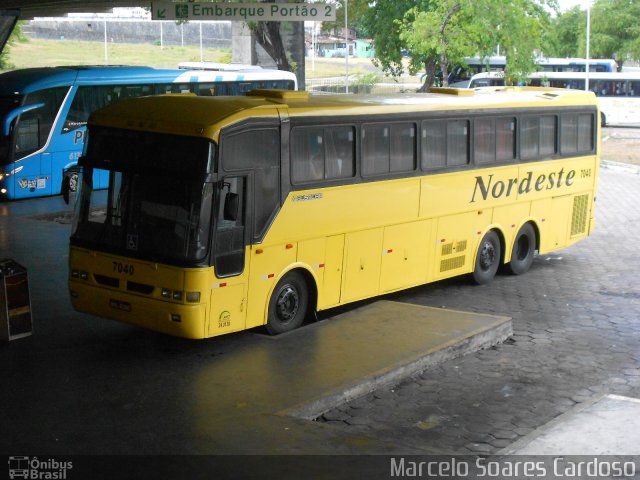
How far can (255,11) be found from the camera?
2064 cm

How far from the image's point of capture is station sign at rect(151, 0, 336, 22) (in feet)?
67.2

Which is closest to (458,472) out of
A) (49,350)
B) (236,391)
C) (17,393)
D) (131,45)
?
(236,391)

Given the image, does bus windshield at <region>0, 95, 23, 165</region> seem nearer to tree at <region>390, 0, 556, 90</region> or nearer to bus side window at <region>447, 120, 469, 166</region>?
bus side window at <region>447, 120, 469, 166</region>

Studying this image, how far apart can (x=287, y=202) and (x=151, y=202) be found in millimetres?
1784

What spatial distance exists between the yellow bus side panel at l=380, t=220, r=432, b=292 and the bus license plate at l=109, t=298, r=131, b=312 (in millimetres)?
3943

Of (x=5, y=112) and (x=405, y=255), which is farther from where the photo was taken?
(x=5, y=112)

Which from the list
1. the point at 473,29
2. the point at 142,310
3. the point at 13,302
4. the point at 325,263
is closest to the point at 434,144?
the point at 325,263

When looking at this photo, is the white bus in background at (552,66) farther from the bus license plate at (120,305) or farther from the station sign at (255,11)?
the bus license plate at (120,305)

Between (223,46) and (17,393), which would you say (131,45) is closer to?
(223,46)

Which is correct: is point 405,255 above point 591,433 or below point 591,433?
above

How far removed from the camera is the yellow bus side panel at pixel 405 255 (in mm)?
14227

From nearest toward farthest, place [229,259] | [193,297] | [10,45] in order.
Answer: [193,297] → [229,259] → [10,45]

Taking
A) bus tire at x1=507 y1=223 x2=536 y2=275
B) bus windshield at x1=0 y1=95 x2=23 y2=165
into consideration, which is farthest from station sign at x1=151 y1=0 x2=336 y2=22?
bus tire at x1=507 y1=223 x2=536 y2=275

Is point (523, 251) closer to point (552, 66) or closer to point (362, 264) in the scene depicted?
point (362, 264)
